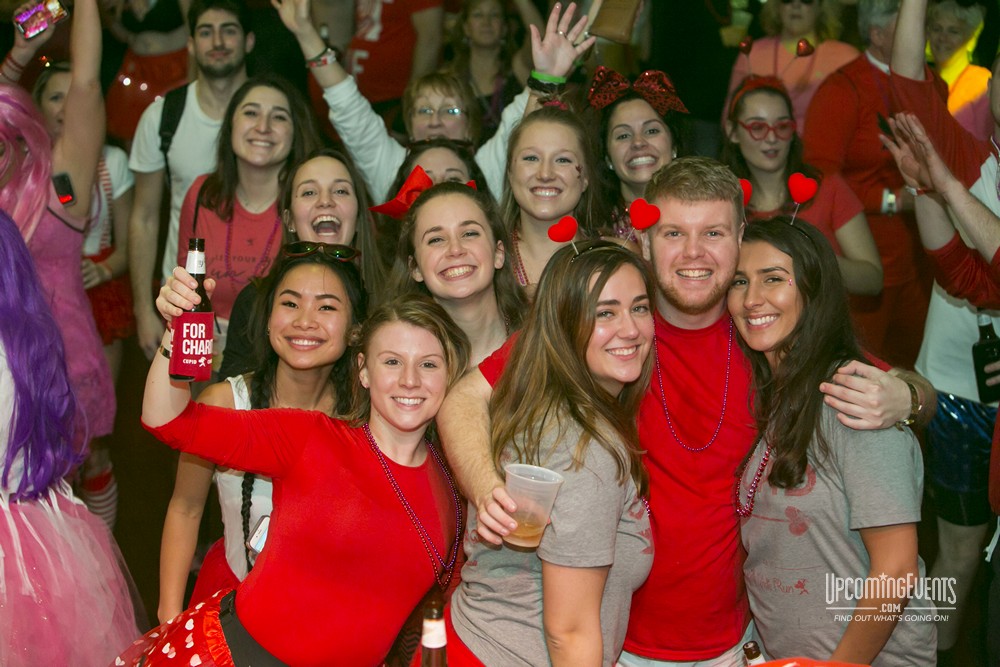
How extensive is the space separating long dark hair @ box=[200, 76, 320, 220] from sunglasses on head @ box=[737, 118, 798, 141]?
5.74 ft

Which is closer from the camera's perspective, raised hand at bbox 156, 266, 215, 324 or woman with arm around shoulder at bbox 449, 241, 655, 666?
woman with arm around shoulder at bbox 449, 241, 655, 666

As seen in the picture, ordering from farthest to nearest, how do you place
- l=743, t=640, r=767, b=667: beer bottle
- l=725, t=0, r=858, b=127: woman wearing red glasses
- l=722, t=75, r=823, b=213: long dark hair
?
l=725, t=0, r=858, b=127: woman wearing red glasses
l=722, t=75, r=823, b=213: long dark hair
l=743, t=640, r=767, b=667: beer bottle

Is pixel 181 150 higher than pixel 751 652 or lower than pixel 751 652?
higher

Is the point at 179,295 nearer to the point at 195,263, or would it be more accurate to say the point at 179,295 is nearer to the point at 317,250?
the point at 195,263

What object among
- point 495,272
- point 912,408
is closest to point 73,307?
point 495,272

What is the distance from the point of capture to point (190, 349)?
2.30 meters

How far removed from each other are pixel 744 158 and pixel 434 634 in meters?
2.88

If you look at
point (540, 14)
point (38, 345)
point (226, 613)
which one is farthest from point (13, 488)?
point (540, 14)

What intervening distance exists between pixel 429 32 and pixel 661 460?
3349 mm

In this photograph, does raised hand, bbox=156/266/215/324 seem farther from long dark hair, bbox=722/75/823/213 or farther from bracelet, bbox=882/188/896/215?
bracelet, bbox=882/188/896/215

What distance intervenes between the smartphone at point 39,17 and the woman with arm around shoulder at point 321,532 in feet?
7.17

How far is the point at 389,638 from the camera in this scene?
245cm

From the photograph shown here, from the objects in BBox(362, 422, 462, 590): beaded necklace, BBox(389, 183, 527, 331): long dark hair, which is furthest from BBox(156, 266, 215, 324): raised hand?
BBox(389, 183, 527, 331): long dark hair

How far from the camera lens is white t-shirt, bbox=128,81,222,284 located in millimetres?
4422
